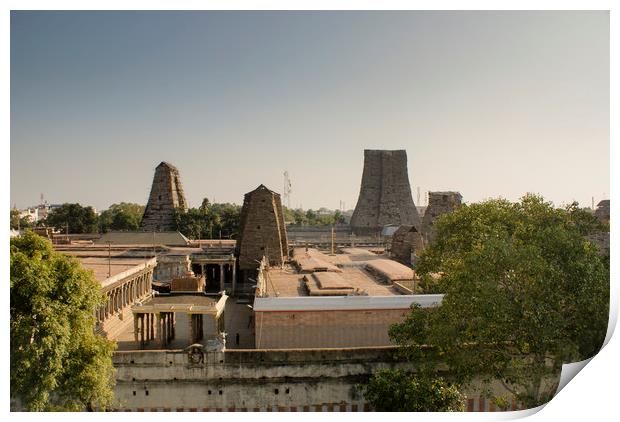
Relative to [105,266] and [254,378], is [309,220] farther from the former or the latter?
[254,378]

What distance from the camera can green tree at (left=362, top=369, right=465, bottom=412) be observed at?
9.59m

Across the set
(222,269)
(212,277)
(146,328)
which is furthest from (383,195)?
(146,328)

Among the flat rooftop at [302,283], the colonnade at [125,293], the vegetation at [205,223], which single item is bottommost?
the colonnade at [125,293]

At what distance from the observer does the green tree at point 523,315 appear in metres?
9.40

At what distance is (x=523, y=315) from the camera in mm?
9430

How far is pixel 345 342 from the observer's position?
12.1 m

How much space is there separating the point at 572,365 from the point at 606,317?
1208 millimetres

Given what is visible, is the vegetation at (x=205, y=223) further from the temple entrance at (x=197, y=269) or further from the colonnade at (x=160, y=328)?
the colonnade at (x=160, y=328)

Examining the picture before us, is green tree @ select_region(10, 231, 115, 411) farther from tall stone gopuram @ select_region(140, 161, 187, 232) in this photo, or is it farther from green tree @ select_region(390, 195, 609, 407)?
tall stone gopuram @ select_region(140, 161, 187, 232)

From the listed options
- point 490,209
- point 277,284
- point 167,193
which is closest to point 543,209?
point 490,209

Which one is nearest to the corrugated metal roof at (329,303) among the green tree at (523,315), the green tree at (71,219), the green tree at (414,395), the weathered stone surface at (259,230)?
the green tree at (523,315)

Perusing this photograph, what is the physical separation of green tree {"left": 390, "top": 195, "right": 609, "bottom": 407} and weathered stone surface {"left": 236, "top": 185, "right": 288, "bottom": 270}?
1448cm

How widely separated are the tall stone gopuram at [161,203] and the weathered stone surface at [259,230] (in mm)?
12221

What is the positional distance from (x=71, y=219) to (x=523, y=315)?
1713 inches
